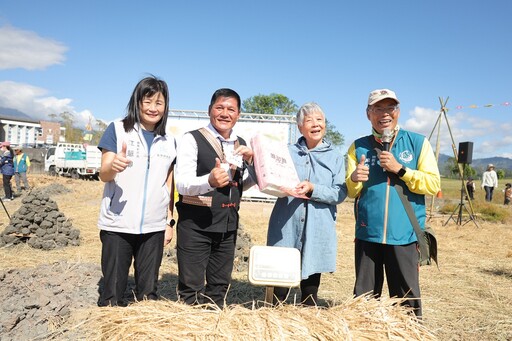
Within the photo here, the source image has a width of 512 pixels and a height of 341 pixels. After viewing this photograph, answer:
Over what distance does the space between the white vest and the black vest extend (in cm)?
20

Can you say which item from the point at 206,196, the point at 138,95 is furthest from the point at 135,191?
the point at 138,95

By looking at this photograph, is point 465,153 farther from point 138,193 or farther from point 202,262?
point 138,193

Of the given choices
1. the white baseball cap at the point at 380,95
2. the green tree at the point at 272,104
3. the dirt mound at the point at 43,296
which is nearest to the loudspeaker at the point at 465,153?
the white baseball cap at the point at 380,95

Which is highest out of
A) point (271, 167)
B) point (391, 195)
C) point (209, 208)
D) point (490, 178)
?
point (490, 178)

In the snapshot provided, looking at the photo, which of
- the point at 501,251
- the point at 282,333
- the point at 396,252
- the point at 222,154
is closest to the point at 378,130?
the point at 396,252

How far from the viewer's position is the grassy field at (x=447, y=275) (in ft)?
13.0

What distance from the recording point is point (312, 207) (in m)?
2.69

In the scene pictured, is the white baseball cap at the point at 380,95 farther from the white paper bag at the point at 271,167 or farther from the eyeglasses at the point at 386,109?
the white paper bag at the point at 271,167

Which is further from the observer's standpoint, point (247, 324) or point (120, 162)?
point (120, 162)

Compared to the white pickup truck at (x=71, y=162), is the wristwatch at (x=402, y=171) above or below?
above

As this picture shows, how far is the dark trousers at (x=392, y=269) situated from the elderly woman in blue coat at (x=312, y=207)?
0.20 metres

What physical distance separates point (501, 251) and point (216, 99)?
8.24 m

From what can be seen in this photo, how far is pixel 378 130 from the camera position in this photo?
267cm

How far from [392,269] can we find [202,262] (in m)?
1.29
